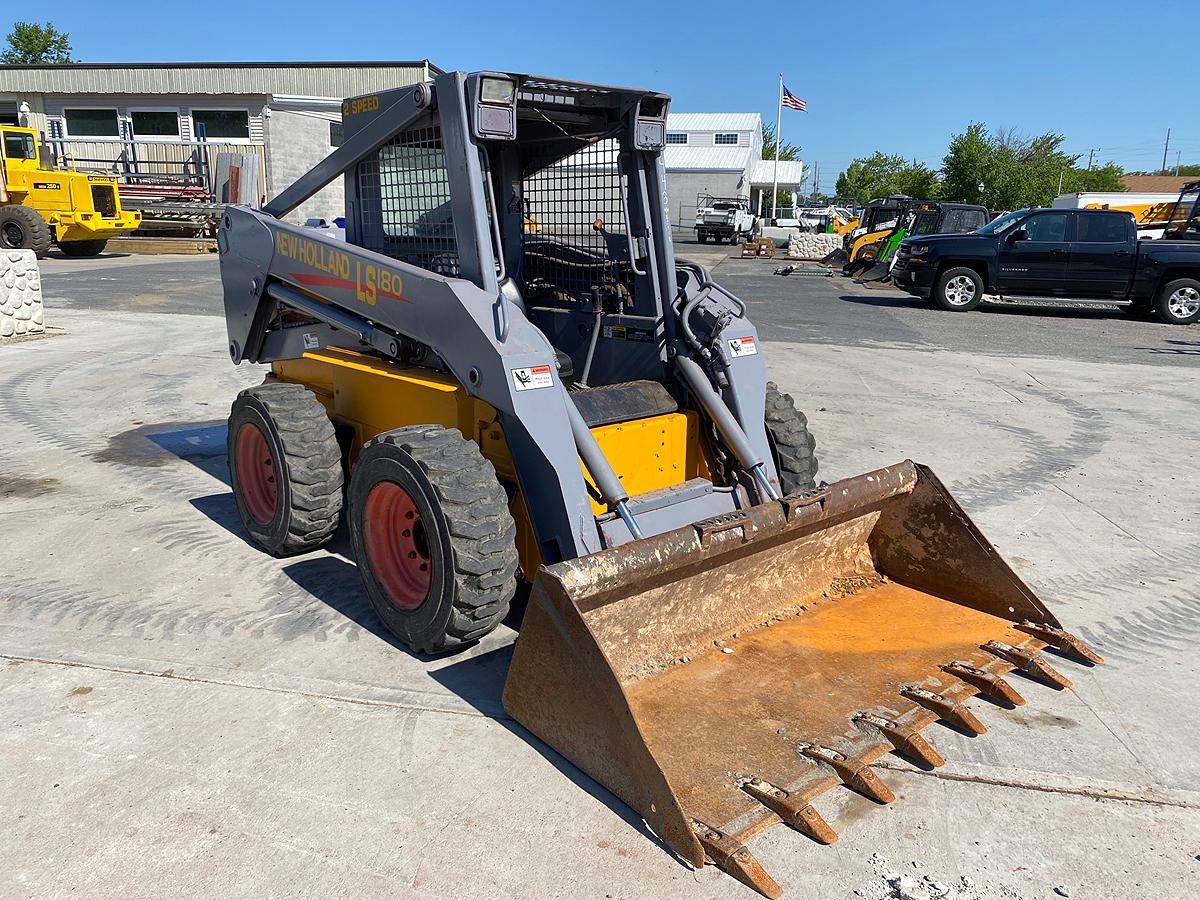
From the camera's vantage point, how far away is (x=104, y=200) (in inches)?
914

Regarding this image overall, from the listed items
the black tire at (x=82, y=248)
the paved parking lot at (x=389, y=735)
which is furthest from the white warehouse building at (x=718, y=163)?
the paved parking lot at (x=389, y=735)

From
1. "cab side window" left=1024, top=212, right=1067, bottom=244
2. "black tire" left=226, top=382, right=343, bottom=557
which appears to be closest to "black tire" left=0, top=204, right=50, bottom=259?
"black tire" left=226, top=382, right=343, bottom=557

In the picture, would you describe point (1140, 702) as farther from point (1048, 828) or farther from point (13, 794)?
point (13, 794)

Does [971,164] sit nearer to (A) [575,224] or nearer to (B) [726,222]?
(B) [726,222]

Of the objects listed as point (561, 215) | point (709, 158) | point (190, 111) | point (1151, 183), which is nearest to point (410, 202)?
point (561, 215)

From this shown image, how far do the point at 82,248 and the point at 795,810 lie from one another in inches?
1046

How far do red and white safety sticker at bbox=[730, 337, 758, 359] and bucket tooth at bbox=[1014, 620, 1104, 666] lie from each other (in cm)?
180

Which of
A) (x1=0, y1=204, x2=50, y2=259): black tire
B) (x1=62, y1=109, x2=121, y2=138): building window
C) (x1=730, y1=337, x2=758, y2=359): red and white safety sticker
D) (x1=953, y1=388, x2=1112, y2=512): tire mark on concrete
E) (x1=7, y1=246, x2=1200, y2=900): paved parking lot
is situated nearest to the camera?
(x1=7, y1=246, x2=1200, y2=900): paved parking lot

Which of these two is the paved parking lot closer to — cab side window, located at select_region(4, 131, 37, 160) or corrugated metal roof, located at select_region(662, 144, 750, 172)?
cab side window, located at select_region(4, 131, 37, 160)

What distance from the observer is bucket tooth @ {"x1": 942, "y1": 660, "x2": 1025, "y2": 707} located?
142 inches

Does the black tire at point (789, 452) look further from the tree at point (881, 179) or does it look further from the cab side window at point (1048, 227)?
the tree at point (881, 179)

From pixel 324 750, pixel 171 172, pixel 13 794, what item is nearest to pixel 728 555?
pixel 324 750

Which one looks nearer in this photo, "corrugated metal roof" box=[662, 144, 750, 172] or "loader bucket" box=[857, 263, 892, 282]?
"loader bucket" box=[857, 263, 892, 282]

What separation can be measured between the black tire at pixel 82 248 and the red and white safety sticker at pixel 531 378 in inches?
964
